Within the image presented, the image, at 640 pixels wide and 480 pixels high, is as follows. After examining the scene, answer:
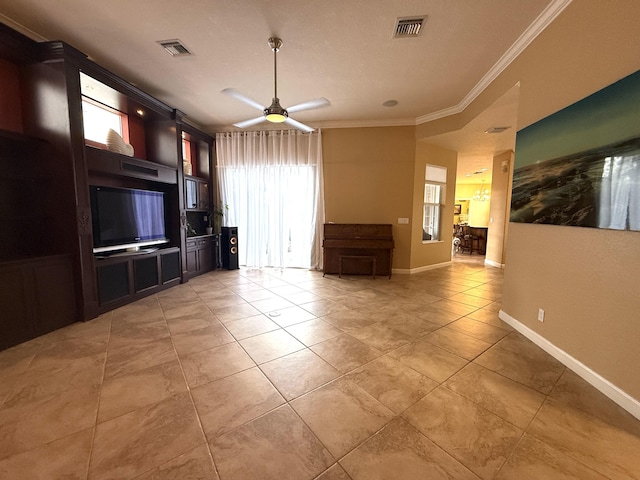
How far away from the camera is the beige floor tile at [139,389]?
1632 millimetres

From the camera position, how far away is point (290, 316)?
3.14m

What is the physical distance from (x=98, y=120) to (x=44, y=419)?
3854 millimetres

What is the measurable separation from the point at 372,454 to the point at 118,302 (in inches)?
142

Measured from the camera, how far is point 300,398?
1.72 m

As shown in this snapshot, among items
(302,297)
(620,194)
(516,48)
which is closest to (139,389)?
(302,297)

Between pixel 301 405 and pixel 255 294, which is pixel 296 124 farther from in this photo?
pixel 301 405

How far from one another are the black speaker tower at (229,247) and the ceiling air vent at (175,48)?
10.7 feet

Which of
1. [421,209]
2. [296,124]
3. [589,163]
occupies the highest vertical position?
[296,124]

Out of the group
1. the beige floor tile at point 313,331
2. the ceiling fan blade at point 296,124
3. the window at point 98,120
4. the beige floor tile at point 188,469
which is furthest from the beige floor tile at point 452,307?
the window at point 98,120

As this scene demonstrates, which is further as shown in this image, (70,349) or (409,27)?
(409,27)

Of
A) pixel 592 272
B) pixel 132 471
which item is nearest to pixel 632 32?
pixel 592 272

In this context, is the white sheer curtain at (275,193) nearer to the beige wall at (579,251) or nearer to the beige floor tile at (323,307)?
the beige floor tile at (323,307)

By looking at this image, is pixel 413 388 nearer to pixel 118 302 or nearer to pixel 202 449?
pixel 202 449

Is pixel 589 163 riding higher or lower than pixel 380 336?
higher
